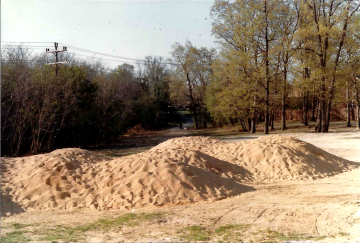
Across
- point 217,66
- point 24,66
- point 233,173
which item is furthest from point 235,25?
point 233,173

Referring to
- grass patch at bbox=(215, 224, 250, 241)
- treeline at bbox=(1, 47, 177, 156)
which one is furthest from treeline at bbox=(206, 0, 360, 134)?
grass patch at bbox=(215, 224, 250, 241)

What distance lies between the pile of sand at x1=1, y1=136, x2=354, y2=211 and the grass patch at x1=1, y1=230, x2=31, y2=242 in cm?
157

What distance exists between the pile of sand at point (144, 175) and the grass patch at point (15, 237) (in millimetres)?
1575

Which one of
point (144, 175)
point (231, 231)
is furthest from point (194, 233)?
point (144, 175)

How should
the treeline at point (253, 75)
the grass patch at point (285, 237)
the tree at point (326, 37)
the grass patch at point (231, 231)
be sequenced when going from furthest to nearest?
the tree at point (326, 37), the treeline at point (253, 75), the grass patch at point (231, 231), the grass patch at point (285, 237)

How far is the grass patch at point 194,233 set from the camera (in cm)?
498

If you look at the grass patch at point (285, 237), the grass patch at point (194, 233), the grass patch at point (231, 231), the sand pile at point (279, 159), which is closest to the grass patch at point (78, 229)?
the grass patch at point (194, 233)

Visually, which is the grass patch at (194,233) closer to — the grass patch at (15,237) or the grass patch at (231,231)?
the grass patch at (231,231)

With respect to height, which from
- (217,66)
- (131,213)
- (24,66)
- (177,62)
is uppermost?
(177,62)

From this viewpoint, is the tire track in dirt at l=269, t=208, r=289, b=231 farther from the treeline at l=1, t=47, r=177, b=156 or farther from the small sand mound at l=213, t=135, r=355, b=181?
the treeline at l=1, t=47, r=177, b=156

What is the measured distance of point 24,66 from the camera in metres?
15.7

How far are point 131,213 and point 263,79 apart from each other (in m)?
22.9

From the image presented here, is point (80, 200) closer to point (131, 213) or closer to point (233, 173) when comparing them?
point (131, 213)

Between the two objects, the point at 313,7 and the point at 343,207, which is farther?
the point at 313,7
